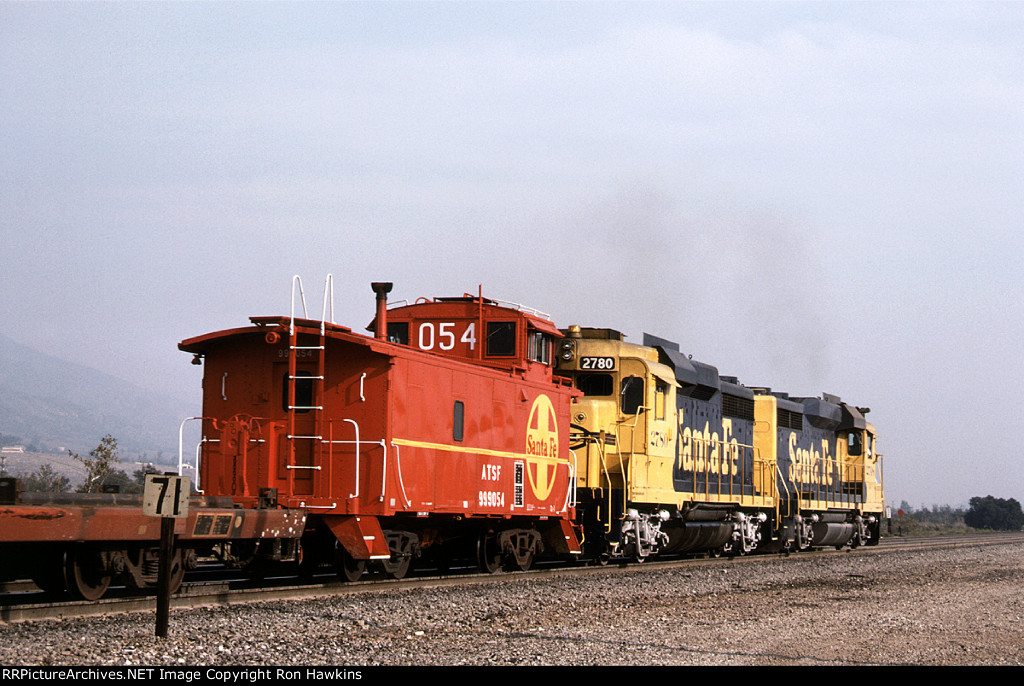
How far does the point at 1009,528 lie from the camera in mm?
77125

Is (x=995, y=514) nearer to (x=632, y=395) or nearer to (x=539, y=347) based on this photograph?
(x=632, y=395)

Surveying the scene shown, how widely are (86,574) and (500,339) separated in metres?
7.57

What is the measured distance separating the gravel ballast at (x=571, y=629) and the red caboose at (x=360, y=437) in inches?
44.2

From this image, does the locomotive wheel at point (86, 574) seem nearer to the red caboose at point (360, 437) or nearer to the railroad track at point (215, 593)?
the railroad track at point (215, 593)

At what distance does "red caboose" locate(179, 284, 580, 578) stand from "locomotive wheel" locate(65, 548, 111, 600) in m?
2.06

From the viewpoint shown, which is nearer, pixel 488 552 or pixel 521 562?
pixel 488 552

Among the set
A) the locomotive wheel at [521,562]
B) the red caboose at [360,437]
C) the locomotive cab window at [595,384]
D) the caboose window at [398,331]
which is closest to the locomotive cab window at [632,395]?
the locomotive cab window at [595,384]

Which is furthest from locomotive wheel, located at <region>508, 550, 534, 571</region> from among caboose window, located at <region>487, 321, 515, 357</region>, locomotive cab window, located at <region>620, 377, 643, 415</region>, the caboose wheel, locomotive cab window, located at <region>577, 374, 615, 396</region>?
locomotive cab window, located at <region>577, 374, 615, 396</region>

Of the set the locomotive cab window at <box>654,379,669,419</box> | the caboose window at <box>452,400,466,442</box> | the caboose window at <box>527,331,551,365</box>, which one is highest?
the caboose window at <box>527,331,551,365</box>

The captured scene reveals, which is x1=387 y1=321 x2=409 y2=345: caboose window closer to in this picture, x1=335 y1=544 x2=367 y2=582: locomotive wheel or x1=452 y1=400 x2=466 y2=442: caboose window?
x1=452 y1=400 x2=466 y2=442: caboose window

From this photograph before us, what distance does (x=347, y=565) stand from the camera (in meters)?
14.9

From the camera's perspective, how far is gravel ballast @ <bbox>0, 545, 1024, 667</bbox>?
9.10 m

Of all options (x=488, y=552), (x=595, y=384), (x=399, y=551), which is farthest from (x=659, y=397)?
(x=399, y=551)
